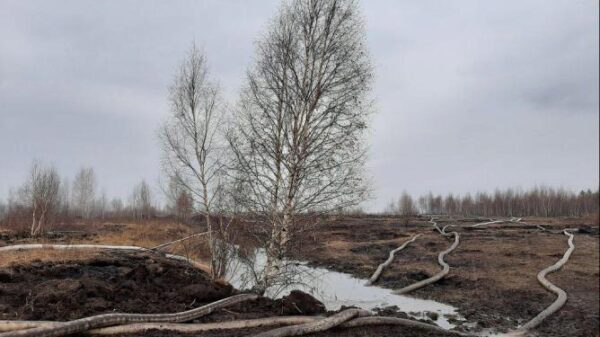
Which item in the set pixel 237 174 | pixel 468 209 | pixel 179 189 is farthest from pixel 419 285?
pixel 468 209

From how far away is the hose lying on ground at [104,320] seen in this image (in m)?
6.30

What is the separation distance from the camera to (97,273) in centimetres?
1286

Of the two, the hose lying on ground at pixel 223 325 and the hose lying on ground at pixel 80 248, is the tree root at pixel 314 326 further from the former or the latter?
the hose lying on ground at pixel 80 248

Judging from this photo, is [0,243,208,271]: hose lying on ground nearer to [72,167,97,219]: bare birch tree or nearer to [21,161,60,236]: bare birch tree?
[21,161,60,236]: bare birch tree

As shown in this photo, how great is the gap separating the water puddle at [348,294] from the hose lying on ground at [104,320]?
7.97ft

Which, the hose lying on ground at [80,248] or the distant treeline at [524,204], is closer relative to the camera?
the hose lying on ground at [80,248]

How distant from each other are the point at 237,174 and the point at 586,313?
917 centimetres

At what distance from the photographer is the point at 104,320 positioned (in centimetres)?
704

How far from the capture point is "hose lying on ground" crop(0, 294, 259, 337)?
20.7 ft

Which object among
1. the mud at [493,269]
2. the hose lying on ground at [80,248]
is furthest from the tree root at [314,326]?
the hose lying on ground at [80,248]

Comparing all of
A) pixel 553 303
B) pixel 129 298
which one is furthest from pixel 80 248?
pixel 553 303

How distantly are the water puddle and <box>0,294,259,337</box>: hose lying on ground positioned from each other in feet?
7.97

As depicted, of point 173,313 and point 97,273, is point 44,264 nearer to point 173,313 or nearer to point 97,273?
point 97,273

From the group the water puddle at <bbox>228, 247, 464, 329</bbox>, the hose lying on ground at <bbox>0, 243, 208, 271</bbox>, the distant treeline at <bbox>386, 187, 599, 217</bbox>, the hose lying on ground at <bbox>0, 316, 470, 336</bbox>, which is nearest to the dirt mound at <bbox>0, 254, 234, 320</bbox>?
the hose lying on ground at <bbox>0, 316, 470, 336</bbox>
